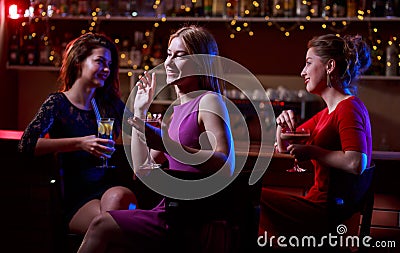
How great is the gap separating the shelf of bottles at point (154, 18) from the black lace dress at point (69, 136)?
222 centimetres

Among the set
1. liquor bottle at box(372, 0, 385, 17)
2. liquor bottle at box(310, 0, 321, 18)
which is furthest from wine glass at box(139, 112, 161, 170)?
liquor bottle at box(372, 0, 385, 17)

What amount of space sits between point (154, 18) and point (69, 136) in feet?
7.84

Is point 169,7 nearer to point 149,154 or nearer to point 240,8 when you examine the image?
point 240,8

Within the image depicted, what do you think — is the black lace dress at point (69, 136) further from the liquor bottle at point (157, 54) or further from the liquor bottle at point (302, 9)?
the liquor bottle at point (302, 9)

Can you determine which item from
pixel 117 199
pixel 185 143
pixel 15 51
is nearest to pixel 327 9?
pixel 15 51

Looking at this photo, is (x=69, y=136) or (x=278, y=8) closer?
(x=69, y=136)

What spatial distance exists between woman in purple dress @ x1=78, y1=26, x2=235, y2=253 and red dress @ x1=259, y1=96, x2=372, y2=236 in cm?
39

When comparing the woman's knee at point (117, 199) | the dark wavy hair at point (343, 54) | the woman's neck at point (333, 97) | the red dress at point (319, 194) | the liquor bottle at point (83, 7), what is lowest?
the woman's knee at point (117, 199)

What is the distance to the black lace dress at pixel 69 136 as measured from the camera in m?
2.96

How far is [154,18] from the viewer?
5230mm

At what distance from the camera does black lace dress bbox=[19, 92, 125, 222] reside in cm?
296

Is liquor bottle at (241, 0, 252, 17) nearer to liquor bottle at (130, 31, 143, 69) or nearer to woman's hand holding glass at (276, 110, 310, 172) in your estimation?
liquor bottle at (130, 31, 143, 69)

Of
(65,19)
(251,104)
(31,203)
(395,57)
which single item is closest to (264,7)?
(251,104)

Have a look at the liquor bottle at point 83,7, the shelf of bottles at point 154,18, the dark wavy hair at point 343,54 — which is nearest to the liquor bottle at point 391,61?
the shelf of bottles at point 154,18
